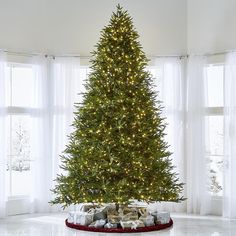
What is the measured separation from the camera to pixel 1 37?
24.8ft

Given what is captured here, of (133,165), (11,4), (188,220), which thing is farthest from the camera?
(11,4)

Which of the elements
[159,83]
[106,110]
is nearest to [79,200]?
[106,110]

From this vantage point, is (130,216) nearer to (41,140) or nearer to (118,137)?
(118,137)

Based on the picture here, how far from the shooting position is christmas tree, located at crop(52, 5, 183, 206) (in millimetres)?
6316

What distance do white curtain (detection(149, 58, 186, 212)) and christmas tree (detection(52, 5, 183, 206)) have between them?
126 centimetres

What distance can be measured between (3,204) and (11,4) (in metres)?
3.21

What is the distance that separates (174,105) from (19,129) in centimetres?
263

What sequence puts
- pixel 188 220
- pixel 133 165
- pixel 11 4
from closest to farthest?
1. pixel 133 165
2. pixel 188 220
3. pixel 11 4

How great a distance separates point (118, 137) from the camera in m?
6.34

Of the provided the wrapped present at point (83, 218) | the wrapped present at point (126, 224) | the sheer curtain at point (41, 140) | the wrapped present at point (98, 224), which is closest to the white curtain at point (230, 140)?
the wrapped present at point (126, 224)

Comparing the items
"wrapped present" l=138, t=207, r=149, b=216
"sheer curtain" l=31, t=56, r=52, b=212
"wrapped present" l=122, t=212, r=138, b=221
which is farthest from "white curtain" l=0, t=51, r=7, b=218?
"wrapped present" l=138, t=207, r=149, b=216

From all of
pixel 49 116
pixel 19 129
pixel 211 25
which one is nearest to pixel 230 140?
pixel 211 25

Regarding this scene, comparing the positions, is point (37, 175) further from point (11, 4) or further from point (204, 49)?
point (204, 49)

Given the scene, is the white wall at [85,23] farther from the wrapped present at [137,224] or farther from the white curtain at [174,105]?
the wrapped present at [137,224]
